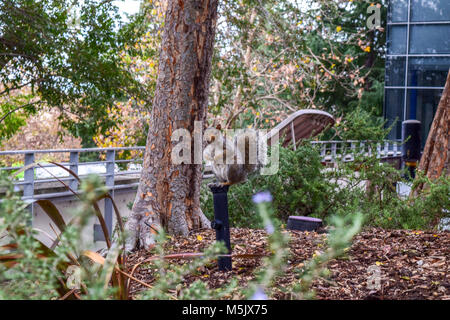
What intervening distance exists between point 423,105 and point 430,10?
3.30 m

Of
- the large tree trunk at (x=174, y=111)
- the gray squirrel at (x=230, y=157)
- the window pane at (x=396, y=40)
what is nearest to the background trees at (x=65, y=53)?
the large tree trunk at (x=174, y=111)

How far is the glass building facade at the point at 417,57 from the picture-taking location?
61.1ft

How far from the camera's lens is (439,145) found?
746 centimetres

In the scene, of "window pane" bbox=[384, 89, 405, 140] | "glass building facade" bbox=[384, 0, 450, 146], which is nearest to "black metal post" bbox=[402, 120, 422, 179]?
"glass building facade" bbox=[384, 0, 450, 146]

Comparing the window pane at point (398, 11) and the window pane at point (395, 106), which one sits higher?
the window pane at point (398, 11)

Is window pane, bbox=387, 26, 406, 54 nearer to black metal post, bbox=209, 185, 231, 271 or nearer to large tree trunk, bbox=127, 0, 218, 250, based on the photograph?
large tree trunk, bbox=127, 0, 218, 250

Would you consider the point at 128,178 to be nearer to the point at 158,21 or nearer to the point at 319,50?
the point at 158,21

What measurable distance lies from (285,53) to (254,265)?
949 centimetres

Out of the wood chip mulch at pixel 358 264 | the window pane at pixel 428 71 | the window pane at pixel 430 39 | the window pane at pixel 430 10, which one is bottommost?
the wood chip mulch at pixel 358 264

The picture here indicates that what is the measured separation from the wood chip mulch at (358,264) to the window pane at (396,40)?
16495 mm

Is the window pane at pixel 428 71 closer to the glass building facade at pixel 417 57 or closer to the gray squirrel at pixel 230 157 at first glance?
the glass building facade at pixel 417 57
